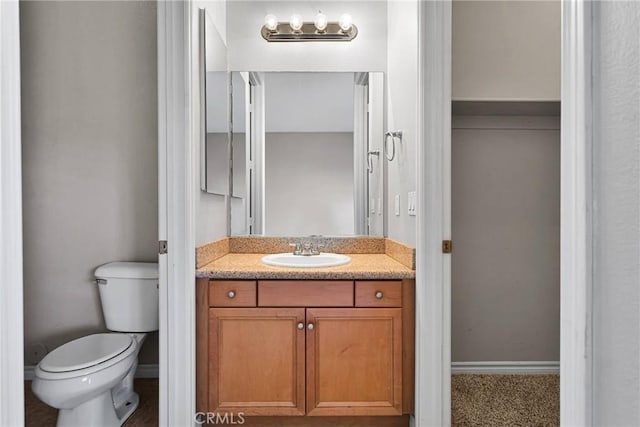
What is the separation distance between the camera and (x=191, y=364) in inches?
64.4

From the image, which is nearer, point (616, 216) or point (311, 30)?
point (616, 216)

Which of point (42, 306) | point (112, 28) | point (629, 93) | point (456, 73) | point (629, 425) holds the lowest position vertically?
point (42, 306)

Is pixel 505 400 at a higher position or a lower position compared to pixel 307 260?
lower

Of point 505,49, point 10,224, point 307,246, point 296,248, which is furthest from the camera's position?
point 307,246

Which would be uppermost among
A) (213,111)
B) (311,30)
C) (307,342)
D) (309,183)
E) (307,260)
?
(311,30)

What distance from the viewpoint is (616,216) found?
625mm

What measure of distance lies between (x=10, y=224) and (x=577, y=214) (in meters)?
1.23

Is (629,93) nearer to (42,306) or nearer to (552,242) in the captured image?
(552,242)

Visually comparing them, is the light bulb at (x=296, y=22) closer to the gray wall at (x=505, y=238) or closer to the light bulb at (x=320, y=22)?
the light bulb at (x=320, y=22)

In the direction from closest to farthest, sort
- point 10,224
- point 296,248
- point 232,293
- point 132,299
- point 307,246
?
point 10,224
point 232,293
point 132,299
point 296,248
point 307,246

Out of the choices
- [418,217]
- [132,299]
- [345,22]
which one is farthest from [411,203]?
[132,299]

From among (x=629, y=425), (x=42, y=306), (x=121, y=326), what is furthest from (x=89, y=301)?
(x=629, y=425)

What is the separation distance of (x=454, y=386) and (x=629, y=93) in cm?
205

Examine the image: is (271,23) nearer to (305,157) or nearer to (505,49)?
(305,157)
